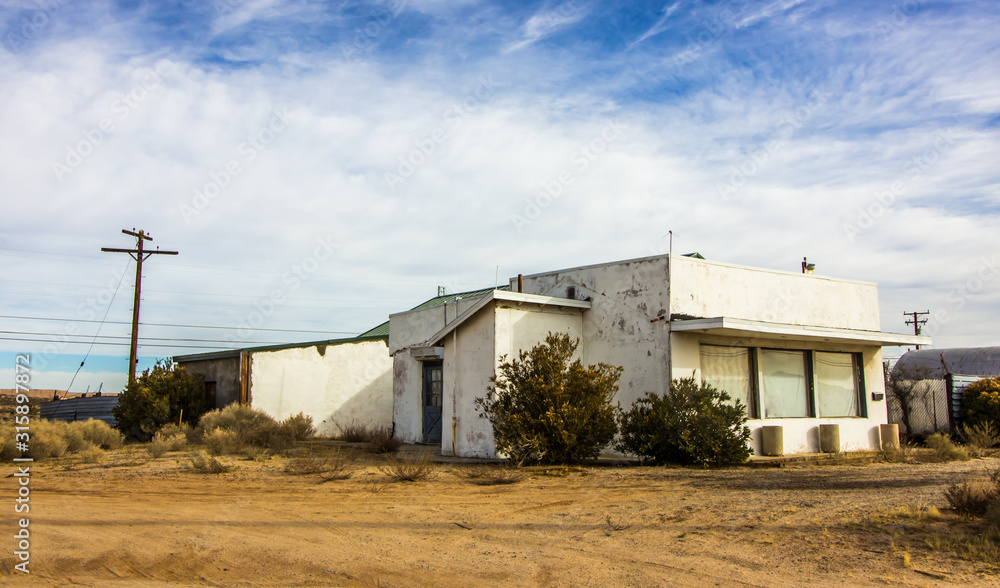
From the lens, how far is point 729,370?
15.4 m

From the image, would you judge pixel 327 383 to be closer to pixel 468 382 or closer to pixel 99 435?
pixel 99 435

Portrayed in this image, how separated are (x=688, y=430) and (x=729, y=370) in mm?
3148

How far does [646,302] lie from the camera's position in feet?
48.4

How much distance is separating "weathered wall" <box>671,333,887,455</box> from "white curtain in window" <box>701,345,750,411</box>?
0.60ft

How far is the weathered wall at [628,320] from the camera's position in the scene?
1452 cm

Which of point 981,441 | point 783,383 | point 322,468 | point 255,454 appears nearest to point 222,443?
point 255,454

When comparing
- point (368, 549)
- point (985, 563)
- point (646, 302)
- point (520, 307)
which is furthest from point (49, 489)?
point (985, 563)

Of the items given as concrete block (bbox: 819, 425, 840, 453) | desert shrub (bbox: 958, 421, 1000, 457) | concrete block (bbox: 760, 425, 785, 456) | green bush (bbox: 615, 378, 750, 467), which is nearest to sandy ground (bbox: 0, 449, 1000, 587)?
green bush (bbox: 615, 378, 750, 467)

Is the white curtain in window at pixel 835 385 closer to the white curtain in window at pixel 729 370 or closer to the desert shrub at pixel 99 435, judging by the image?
the white curtain in window at pixel 729 370

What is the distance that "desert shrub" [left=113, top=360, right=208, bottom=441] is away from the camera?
70.1 feet

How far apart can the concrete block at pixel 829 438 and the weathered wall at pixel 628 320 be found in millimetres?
4856

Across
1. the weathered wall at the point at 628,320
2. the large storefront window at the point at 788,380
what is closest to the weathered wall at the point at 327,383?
the weathered wall at the point at 628,320

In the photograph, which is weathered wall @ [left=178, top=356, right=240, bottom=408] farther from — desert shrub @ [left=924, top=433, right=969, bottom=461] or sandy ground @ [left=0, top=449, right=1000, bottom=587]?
desert shrub @ [left=924, top=433, right=969, bottom=461]

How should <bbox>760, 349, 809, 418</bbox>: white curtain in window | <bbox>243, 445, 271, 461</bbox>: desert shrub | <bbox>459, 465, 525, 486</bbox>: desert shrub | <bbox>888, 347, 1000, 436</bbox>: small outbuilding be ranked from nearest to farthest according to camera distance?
1. <bbox>459, 465, 525, 486</bbox>: desert shrub
2. <bbox>243, 445, 271, 461</bbox>: desert shrub
3. <bbox>760, 349, 809, 418</bbox>: white curtain in window
4. <bbox>888, 347, 1000, 436</bbox>: small outbuilding
